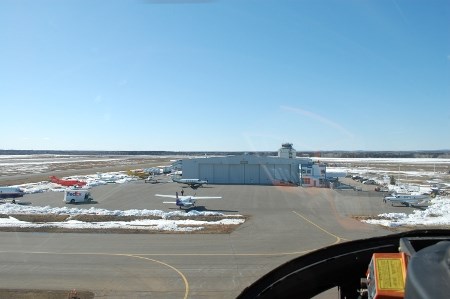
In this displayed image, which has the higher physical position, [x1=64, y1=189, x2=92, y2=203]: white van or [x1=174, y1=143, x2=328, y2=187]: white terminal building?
[x1=174, y1=143, x2=328, y2=187]: white terminal building

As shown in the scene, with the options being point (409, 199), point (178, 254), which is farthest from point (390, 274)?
point (409, 199)

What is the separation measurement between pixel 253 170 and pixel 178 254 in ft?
119

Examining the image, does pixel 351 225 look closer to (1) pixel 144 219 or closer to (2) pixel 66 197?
(1) pixel 144 219

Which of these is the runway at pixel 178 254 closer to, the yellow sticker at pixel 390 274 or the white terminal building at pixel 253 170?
the yellow sticker at pixel 390 274

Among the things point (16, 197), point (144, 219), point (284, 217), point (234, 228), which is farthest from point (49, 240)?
point (16, 197)

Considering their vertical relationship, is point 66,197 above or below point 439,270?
below

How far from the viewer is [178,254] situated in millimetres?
18641

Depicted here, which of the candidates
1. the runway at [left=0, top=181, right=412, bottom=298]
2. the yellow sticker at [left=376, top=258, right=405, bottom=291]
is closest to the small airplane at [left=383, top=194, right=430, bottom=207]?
the runway at [left=0, top=181, right=412, bottom=298]

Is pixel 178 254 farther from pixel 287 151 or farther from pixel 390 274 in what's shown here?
pixel 287 151

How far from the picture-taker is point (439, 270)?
5.86 ft

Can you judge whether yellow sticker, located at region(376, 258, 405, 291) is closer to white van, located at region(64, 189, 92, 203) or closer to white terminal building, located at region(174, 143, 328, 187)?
white van, located at region(64, 189, 92, 203)

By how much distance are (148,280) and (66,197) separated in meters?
26.1

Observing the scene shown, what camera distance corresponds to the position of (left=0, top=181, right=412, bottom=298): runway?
1422cm

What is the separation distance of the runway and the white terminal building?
18.7m
